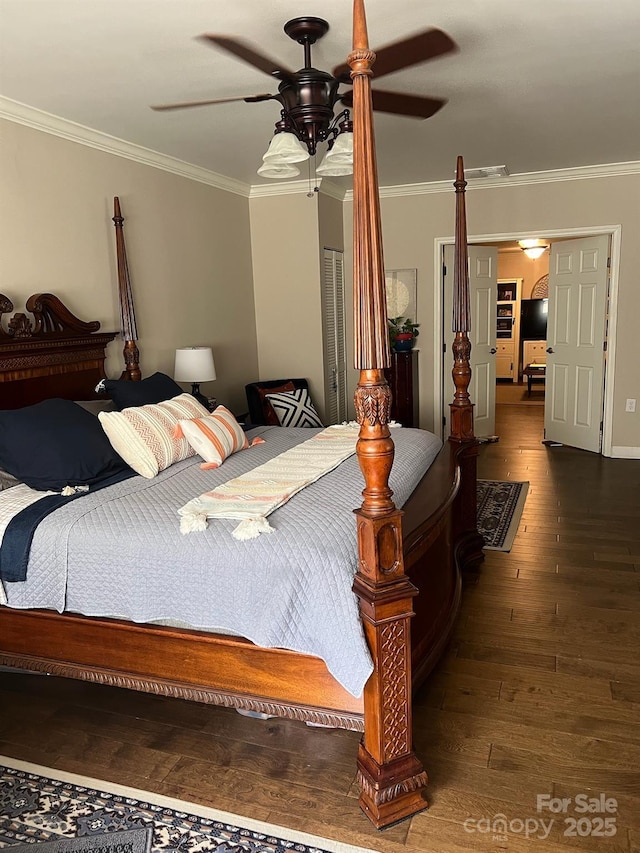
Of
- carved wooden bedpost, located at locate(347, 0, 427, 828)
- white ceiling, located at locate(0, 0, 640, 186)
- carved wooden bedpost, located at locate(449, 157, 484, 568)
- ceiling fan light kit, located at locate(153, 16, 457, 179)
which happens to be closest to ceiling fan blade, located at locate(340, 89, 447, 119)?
white ceiling, located at locate(0, 0, 640, 186)

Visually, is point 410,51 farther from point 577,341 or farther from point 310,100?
point 577,341

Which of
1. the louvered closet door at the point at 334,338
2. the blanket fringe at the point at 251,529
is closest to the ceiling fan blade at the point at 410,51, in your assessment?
the blanket fringe at the point at 251,529

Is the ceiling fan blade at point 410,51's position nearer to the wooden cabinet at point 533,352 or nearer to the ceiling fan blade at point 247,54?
the ceiling fan blade at point 247,54

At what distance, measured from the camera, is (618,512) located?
182 inches

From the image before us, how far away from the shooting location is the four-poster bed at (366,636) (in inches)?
71.5

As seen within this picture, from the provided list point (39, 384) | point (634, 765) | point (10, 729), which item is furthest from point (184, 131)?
point (634, 765)

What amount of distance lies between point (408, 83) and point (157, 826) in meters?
3.35

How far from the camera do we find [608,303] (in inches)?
237

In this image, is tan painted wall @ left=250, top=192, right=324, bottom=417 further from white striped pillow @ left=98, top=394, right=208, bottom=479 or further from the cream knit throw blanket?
white striped pillow @ left=98, top=394, right=208, bottom=479

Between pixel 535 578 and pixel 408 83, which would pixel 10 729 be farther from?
pixel 408 83

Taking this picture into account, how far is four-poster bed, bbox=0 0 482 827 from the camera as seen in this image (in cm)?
182

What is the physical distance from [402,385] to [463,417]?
2482mm

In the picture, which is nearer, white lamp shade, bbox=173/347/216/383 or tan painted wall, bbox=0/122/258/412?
tan painted wall, bbox=0/122/258/412

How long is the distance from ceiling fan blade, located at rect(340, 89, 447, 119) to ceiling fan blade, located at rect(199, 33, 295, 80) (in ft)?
1.93
